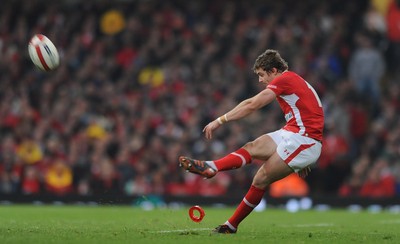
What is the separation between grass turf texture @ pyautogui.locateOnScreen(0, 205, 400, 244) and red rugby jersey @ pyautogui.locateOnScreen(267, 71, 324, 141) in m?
1.25

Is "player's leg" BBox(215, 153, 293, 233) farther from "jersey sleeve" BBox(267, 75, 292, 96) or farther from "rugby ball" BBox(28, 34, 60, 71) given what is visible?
"rugby ball" BBox(28, 34, 60, 71)

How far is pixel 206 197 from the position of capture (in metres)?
20.5

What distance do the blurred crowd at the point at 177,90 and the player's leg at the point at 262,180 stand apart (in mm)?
9158

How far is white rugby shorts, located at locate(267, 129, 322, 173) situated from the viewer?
11.1m

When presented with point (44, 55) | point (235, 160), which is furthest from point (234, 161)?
point (44, 55)

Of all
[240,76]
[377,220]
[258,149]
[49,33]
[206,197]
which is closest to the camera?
[258,149]

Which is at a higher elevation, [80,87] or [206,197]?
[80,87]

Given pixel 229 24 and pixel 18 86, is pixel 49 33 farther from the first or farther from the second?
pixel 229 24

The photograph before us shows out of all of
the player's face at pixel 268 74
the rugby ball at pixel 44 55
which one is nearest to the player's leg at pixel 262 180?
the player's face at pixel 268 74

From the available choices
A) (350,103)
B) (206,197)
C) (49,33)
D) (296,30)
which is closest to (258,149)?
(206,197)

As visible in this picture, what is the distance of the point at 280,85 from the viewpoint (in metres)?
11.1

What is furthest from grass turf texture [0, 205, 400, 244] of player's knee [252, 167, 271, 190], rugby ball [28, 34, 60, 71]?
rugby ball [28, 34, 60, 71]

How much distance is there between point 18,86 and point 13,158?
2.80 meters

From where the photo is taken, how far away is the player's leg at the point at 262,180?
11109 mm
